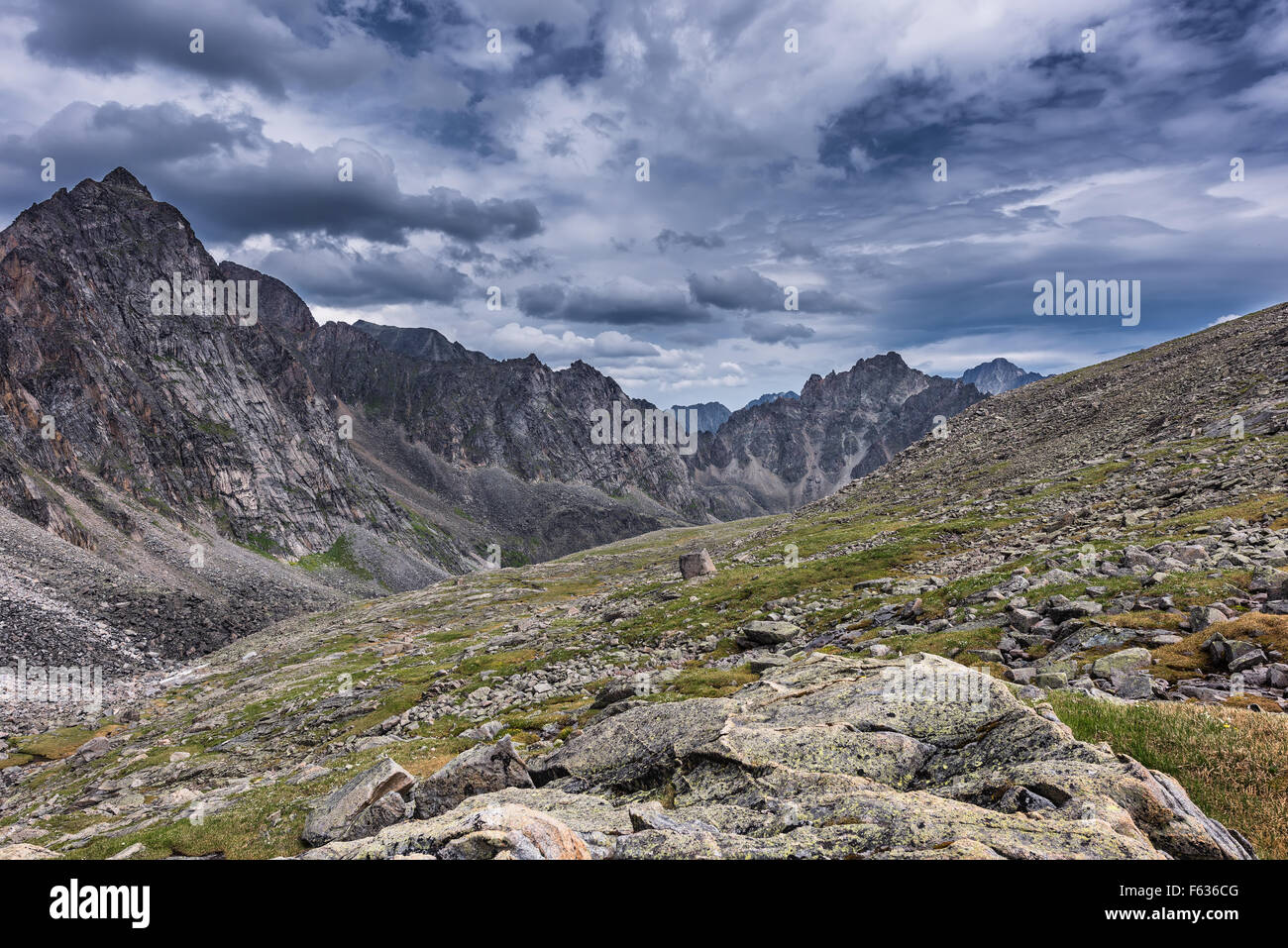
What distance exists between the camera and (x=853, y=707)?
1363cm

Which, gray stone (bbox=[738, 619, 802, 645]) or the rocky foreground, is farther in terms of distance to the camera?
gray stone (bbox=[738, 619, 802, 645])

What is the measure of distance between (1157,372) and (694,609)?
269ft

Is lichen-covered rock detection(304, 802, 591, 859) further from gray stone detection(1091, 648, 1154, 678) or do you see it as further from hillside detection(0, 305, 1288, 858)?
gray stone detection(1091, 648, 1154, 678)

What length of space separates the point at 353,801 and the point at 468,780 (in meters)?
6.53

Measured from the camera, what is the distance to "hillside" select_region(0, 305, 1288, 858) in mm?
8617

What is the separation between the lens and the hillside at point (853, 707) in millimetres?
8617

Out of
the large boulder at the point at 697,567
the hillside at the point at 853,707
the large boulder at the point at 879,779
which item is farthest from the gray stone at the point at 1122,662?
the large boulder at the point at 697,567

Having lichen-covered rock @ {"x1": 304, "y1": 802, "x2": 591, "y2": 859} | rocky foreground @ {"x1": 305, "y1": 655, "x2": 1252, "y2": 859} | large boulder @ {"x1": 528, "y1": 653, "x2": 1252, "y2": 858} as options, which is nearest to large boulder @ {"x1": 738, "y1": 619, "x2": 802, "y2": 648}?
rocky foreground @ {"x1": 305, "y1": 655, "x2": 1252, "y2": 859}

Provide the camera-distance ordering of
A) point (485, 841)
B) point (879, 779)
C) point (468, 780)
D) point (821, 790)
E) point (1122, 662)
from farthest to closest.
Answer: point (1122, 662) → point (468, 780) → point (879, 779) → point (821, 790) → point (485, 841)

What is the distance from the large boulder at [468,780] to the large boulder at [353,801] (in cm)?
245

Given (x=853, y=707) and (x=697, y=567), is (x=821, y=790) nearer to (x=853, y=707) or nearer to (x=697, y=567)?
(x=853, y=707)

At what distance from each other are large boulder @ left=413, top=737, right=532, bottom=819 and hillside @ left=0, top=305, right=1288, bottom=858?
0.08 meters

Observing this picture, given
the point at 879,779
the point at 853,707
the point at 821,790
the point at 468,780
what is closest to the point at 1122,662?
the point at 853,707

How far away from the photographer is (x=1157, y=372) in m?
85.9
